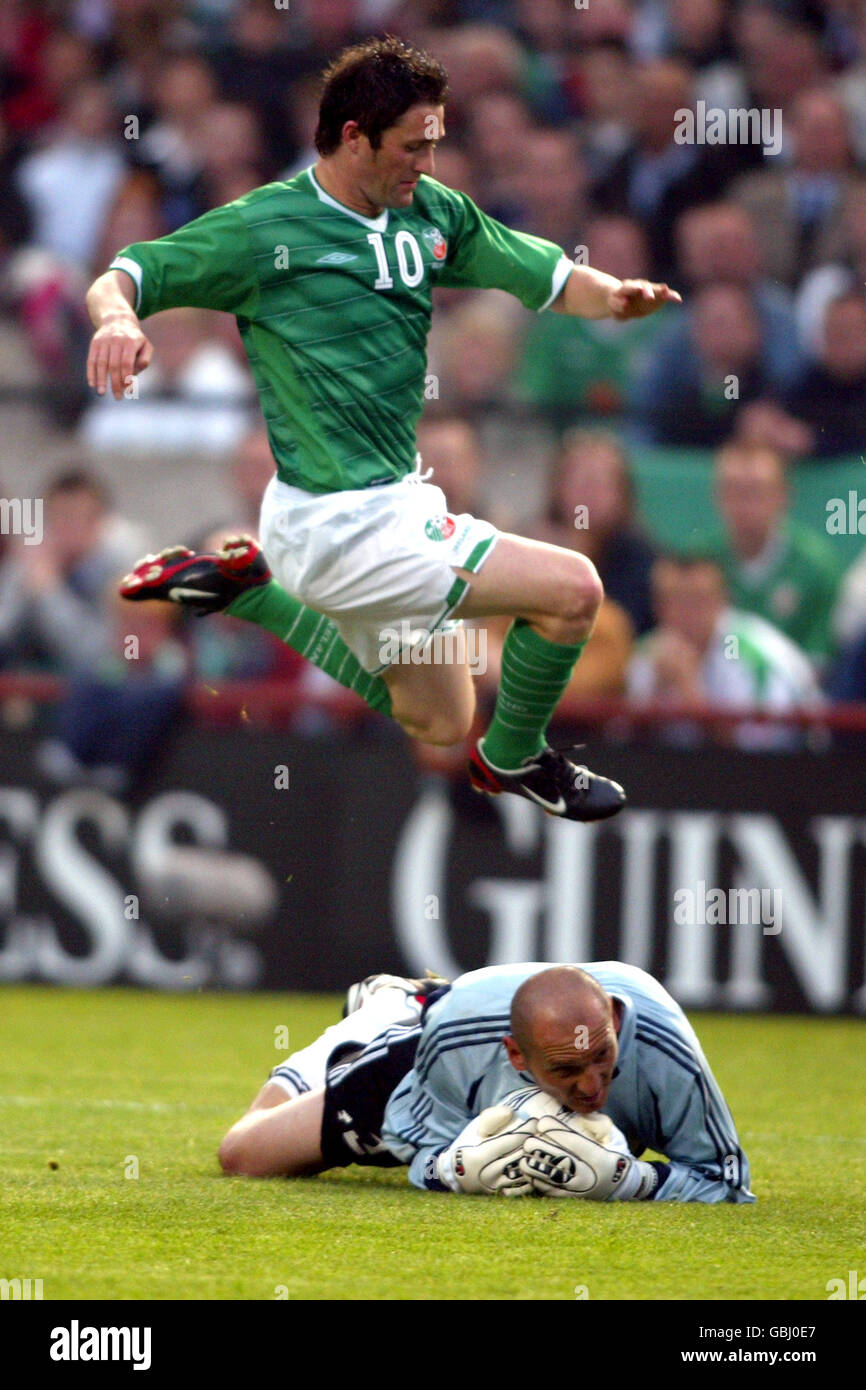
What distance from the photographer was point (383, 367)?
227 inches

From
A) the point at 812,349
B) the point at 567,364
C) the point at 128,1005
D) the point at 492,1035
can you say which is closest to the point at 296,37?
the point at 567,364

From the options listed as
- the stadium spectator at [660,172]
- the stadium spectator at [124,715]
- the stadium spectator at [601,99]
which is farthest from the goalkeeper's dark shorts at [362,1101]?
the stadium spectator at [601,99]

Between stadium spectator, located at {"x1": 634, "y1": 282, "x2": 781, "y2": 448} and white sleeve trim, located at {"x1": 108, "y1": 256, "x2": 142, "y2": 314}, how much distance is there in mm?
5568

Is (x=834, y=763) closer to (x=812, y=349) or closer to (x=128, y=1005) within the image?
(x=812, y=349)

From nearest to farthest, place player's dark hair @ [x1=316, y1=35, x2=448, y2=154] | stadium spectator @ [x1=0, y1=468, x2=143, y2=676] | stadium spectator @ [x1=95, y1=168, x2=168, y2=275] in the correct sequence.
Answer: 1. player's dark hair @ [x1=316, y1=35, x2=448, y2=154]
2. stadium spectator @ [x1=0, y1=468, x2=143, y2=676]
3. stadium spectator @ [x1=95, y1=168, x2=168, y2=275]

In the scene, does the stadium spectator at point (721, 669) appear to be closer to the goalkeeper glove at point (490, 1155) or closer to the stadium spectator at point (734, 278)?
the stadium spectator at point (734, 278)

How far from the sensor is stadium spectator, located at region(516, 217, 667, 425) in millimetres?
11258

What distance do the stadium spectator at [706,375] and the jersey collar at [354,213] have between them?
5.01 m

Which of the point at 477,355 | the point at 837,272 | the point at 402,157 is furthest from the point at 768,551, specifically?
the point at 402,157

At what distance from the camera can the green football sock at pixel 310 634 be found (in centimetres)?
633

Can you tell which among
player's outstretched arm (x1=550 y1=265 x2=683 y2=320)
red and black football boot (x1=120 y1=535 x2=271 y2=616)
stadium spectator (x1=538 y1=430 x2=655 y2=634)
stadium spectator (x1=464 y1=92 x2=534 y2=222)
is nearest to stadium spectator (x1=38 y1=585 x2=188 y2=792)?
stadium spectator (x1=538 y1=430 x2=655 y2=634)

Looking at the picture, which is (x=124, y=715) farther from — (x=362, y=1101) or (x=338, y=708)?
(x=362, y=1101)

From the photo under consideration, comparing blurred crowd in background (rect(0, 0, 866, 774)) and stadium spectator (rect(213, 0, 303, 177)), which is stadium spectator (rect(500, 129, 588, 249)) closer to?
blurred crowd in background (rect(0, 0, 866, 774))

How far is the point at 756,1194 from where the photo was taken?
18.9 feet
